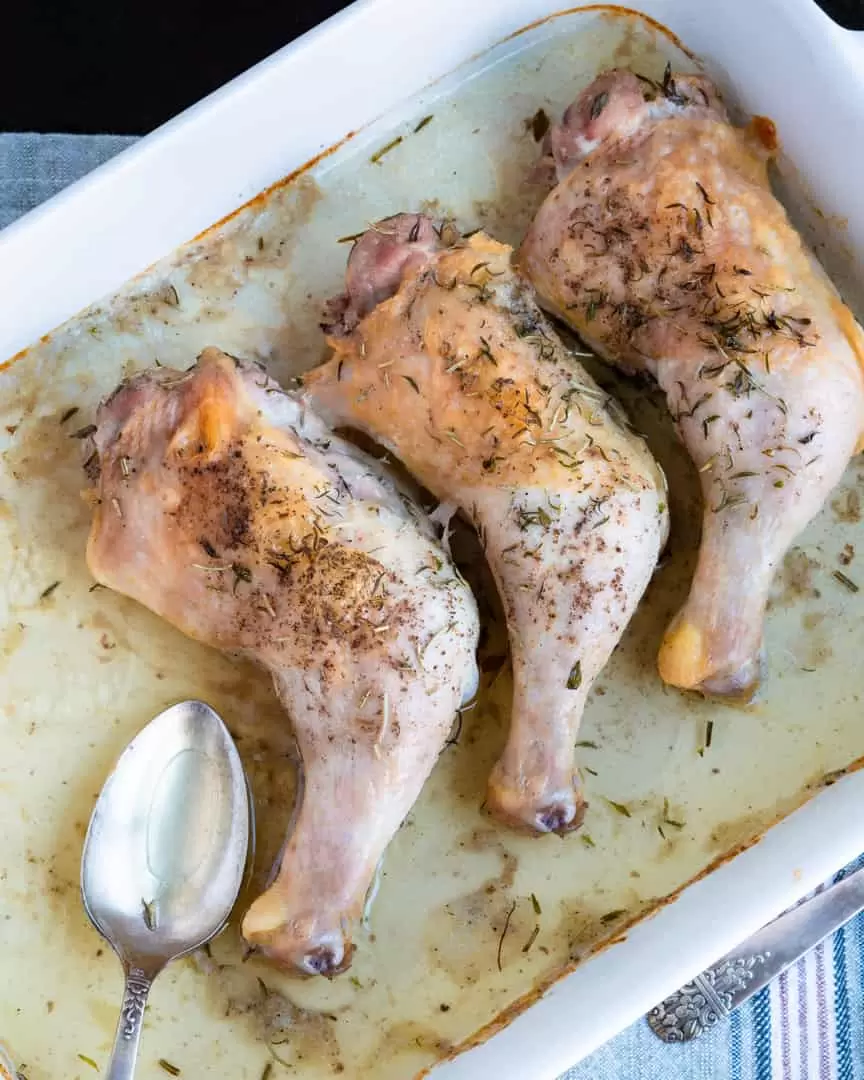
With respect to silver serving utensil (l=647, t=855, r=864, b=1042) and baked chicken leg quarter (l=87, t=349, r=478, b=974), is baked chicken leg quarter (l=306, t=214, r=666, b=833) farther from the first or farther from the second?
silver serving utensil (l=647, t=855, r=864, b=1042)

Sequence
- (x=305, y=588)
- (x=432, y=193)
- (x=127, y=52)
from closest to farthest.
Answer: (x=305, y=588), (x=432, y=193), (x=127, y=52)

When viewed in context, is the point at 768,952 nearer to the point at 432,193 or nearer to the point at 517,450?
the point at 517,450

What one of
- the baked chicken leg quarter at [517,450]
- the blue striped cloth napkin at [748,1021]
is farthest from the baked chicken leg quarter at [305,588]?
the blue striped cloth napkin at [748,1021]

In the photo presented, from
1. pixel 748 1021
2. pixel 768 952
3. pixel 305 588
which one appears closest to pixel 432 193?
pixel 305 588

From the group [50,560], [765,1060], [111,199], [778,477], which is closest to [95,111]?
[111,199]

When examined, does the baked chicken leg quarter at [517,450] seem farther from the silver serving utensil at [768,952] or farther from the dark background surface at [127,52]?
the dark background surface at [127,52]

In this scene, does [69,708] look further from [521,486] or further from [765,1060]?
[765,1060]
